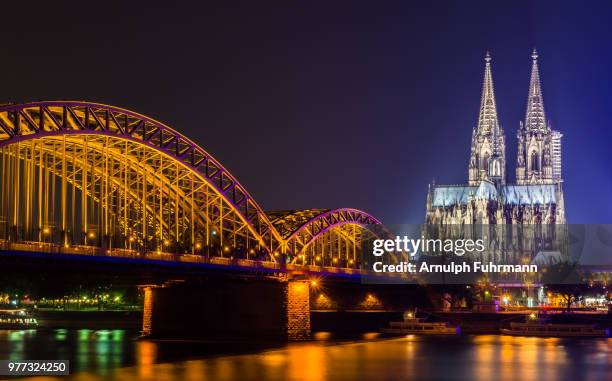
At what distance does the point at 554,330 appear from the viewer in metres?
107

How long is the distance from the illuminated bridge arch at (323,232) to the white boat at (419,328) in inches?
446

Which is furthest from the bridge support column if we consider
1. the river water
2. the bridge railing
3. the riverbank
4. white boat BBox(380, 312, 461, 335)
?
the riverbank

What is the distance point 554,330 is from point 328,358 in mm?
41116

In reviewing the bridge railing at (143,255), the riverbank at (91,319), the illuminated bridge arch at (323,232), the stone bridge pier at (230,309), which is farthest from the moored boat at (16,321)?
the bridge railing at (143,255)

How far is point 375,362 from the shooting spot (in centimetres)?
7100

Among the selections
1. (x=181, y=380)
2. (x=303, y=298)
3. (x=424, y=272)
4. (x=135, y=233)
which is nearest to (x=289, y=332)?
(x=303, y=298)

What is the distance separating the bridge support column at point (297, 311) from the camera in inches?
3546

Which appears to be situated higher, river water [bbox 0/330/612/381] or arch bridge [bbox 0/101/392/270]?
arch bridge [bbox 0/101/392/270]

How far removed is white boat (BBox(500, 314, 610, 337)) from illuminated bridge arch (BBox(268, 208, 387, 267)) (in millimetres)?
22575

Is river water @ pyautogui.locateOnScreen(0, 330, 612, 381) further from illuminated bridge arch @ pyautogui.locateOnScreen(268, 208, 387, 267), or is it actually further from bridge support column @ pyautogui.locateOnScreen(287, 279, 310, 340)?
illuminated bridge arch @ pyautogui.locateOnScreen(268, 208, 387, 267)

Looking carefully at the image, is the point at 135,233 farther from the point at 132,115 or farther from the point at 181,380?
the point at 181,380

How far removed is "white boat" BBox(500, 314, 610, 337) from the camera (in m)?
105

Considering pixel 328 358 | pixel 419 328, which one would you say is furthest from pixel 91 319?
pixel 328 358

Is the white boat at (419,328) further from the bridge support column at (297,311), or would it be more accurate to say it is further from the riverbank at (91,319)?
the riverbank at (91,319)
